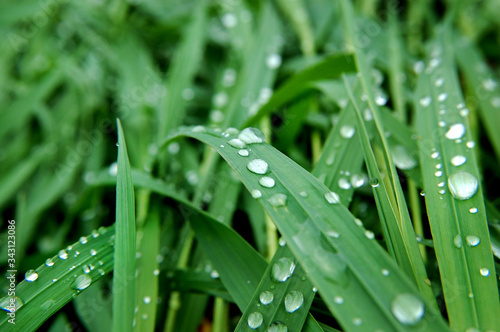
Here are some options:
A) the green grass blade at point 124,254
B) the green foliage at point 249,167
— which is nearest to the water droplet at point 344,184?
the green foliage at point 249,167

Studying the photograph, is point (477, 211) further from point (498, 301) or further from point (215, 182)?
point (215, 182)

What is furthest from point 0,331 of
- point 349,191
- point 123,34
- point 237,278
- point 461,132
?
point 123,34

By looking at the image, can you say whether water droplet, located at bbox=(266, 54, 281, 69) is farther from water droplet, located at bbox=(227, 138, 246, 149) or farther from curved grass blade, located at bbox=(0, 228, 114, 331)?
curved grass blade, located at bbox=(0, 228, 114, 331)

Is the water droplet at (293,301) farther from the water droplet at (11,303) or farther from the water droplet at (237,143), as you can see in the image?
the water droplet at (11,303)

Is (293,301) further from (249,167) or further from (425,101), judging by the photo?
(425,101)

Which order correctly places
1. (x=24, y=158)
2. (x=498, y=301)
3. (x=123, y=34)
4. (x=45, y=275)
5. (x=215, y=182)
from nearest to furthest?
1. (x=498, y=301)
2. (x=45, y=275)
3. (x=215, y=182)
4. (x=24, y=158)
5. (x=123, y=34)
